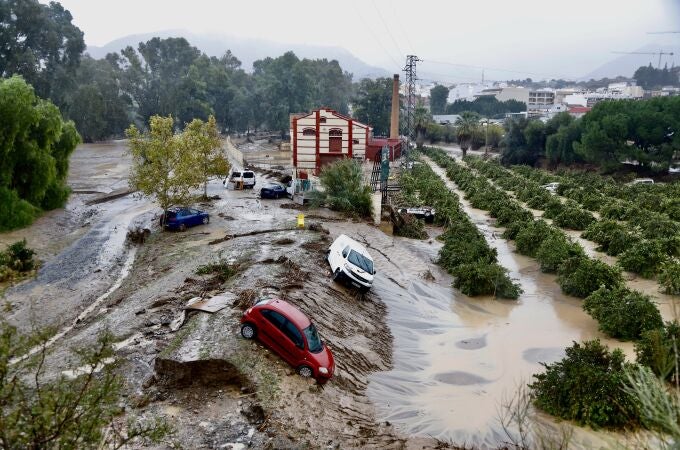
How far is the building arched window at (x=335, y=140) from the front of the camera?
54.6 meters

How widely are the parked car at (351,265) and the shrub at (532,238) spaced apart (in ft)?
44.2

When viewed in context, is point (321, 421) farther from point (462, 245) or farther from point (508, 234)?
point (508, 234)

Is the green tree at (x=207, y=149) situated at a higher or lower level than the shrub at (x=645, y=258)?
higher

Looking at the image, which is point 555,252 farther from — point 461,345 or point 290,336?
point 290,336

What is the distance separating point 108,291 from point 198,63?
96.4m

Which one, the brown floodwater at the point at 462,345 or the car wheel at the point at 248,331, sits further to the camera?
the car wheel at the point at 248,331

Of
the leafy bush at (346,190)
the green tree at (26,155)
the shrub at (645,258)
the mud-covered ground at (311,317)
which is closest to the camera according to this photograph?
the mud-covered ground at (311,317)

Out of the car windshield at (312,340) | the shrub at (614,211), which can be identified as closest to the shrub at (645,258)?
the shrub at (614,211)

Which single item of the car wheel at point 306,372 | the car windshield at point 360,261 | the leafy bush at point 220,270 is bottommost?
the car wheel at point 306,372

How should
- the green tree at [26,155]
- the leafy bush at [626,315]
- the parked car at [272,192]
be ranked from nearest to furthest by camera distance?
the leafy bush at [626,315]
the green tree at [26,155]
the parked car at [272,192]

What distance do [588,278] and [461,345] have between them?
818cm

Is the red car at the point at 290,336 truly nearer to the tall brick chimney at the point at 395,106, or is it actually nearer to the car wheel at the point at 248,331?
the car wheel at the point at 248,331

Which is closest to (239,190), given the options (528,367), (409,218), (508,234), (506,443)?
(409,218)

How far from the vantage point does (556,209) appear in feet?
133
